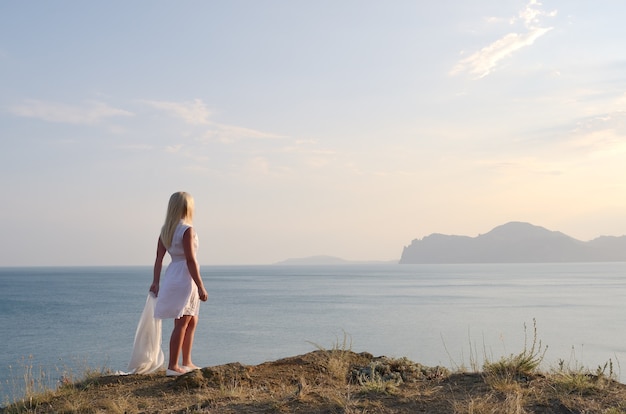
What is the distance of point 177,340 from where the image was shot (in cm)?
686

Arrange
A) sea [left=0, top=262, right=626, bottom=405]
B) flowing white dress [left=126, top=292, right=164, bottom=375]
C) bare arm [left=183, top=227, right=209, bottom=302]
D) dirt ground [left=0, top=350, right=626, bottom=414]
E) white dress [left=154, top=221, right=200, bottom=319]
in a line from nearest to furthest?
dirt ground [left=0, top=350, right=626, bottom=414]
bare arm [left=183, top=227, right=209, bottom=302]
white dress [left=154, top=221, right=200, bottom=319]
flowing white dress [left=126, top=292, right=164, bottom=375]
sea [left=0, top=262, right=626, bottom=405]

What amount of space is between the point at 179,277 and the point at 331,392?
91.2 inches

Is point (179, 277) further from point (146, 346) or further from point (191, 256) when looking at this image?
point (146, 346)

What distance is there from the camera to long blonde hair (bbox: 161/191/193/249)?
6.85 metres

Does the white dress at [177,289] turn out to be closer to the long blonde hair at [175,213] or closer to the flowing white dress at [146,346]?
the long blonde hair at [175,213]

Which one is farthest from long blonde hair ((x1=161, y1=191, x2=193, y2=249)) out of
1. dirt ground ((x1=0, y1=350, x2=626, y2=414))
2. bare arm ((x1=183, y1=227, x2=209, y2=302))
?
dirt ground ((x1=0, y1=350, x2=626, y2=414))

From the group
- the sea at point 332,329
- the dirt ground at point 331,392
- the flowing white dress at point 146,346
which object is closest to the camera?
the dirt ground at point 331,392

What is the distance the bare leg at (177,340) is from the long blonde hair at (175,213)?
33.8 inches

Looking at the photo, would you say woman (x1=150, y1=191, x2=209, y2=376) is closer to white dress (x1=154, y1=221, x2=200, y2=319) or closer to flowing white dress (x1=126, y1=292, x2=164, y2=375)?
white dress (x1=154, y1=221, x2=200, y2=319)

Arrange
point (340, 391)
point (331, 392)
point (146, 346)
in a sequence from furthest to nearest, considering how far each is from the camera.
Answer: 1. point (146, 346)
2. point (340, 391)
3. point (331, 392)

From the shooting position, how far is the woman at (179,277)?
6.81 metres

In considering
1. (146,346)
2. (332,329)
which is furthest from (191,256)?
(332,329)

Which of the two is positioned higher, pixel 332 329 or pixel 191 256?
pixel 191 256

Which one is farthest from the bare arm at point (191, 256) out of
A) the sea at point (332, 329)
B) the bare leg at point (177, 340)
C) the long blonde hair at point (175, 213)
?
the sea at point (332, 329)
